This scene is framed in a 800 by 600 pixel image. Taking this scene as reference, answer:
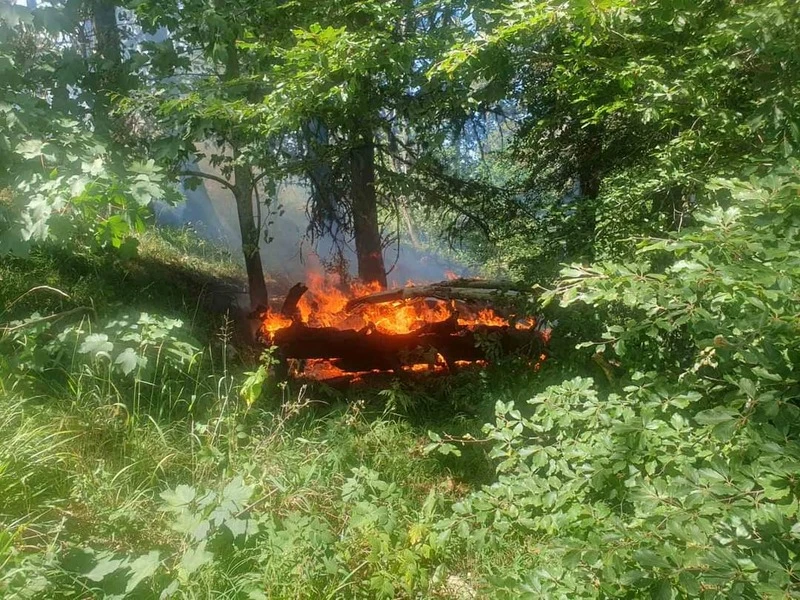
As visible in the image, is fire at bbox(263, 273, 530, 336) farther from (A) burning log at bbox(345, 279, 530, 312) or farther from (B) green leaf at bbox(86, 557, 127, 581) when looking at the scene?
(B) green leaf at bbox(86, 557, 127, 581)

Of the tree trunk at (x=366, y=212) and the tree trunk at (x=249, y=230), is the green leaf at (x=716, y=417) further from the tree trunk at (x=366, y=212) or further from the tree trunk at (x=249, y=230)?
the tree trunk at (x=249, y=230)

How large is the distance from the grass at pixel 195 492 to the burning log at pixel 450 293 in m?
2.24

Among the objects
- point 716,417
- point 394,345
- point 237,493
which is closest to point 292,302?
point 394,345

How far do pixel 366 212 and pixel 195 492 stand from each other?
6125 mm

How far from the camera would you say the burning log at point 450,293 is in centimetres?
723

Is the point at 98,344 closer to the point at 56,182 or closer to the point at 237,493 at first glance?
the point at 56,182

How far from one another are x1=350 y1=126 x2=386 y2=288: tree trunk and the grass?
405cm

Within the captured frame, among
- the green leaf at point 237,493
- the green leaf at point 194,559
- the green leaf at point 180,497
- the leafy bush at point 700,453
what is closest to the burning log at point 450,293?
the leafy bush at point 700,453

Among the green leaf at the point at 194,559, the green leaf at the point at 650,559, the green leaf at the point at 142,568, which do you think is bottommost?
the green leaf at the point at 142,568

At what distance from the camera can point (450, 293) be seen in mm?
7535

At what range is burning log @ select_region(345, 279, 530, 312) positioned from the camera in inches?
285

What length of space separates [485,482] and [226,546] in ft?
8.05

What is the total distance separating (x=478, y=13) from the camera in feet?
16.4

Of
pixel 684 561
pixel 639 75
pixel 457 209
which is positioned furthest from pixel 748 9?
pixel 457 209
